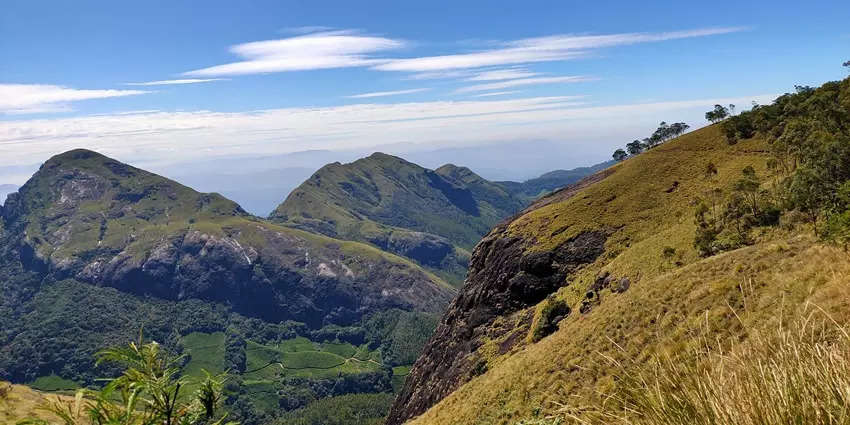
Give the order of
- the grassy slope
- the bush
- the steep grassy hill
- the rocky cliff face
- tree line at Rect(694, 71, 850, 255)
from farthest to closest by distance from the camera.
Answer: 1. the rocky cliff face
2. the bush
3. tree line at Rect(694, 71, 850, 255)
4. the steep grassy hill
5. the grassy slope

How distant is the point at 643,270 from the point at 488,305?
40.8m

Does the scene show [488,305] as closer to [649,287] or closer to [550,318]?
[550,318]

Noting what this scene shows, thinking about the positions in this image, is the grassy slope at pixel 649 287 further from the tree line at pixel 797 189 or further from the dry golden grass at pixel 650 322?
the tree line at pixel 797 189

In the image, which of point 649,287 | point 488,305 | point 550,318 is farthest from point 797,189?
point 488,305

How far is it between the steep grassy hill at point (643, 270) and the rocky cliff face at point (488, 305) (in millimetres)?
381

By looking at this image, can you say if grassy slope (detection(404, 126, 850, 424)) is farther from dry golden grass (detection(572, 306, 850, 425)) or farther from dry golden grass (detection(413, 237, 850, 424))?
dry golden grass (detection(572, 306, 850, 425))

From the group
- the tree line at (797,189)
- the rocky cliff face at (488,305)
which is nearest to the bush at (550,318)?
the rocky cliff face at (488,305)

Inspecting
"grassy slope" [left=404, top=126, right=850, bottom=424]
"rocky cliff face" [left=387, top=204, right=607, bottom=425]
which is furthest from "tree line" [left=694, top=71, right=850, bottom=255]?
"rocky cliff face" [left=387, top=204, right=607, bottom=425]

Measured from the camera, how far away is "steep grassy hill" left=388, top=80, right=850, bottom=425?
30719 mm

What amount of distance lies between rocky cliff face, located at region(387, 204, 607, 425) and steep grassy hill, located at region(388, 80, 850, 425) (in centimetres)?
38

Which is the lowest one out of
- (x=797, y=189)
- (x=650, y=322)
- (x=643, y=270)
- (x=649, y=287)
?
(x=643, y=270)

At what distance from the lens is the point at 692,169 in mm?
110312

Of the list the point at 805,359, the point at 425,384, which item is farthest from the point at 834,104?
the point at 805,359

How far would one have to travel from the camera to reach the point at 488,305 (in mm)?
102812
